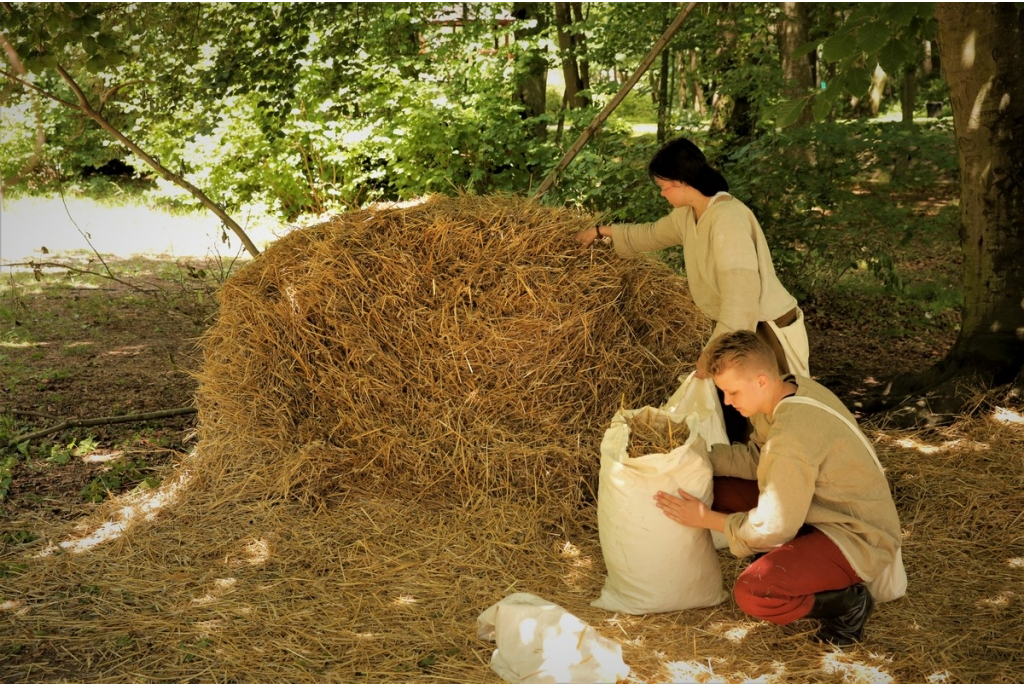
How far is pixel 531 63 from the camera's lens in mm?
8820

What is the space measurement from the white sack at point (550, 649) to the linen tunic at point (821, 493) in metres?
0.60

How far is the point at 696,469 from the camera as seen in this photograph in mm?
3275

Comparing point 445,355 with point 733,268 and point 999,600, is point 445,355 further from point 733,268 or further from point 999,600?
point 999,600

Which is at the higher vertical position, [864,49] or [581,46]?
[581,46]

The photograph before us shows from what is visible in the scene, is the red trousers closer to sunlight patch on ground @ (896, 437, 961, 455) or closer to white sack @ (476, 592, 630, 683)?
white sack @ (476, 592, 630, 683)

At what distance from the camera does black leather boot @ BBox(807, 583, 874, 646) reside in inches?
118

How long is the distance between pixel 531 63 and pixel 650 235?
204 inches

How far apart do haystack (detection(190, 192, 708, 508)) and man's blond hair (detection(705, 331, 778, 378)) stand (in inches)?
53.6

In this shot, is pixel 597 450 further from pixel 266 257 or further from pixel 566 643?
pixel 266 257

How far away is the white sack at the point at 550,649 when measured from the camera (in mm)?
2771

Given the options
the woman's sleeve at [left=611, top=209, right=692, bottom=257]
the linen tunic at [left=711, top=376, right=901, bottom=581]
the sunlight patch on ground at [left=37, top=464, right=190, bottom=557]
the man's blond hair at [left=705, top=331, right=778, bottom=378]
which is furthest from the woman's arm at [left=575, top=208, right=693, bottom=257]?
the sunlight patch on ground at [left=37, top=464, right=190, bottom=557]

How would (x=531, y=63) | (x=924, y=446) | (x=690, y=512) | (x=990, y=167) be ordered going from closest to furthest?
(x=690, y=512) → (x=924, y=446) → (x=990, y=167) → (x=531, y=63)

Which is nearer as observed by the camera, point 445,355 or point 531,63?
point 445,355

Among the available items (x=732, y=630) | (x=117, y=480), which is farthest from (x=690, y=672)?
(x=117, y=480)
